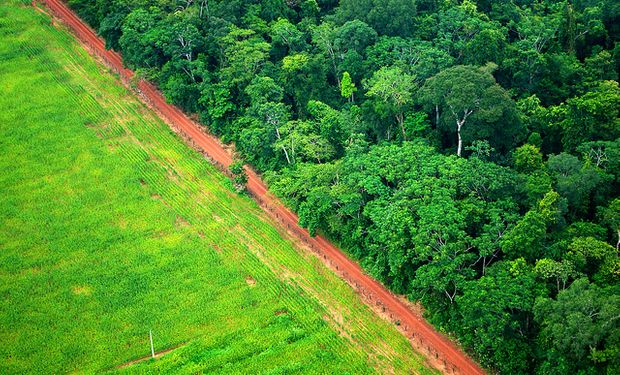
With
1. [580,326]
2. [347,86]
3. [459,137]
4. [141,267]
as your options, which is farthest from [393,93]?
[580,326]

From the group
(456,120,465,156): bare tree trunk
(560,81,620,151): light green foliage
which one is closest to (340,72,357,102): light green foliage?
(456,120,465,156): bare tree trunk

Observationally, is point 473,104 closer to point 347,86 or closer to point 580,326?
point 347,86

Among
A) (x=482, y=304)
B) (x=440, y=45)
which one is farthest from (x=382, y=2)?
(x=482, y=304)

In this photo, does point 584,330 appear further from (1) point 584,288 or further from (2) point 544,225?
(2) point 544,225

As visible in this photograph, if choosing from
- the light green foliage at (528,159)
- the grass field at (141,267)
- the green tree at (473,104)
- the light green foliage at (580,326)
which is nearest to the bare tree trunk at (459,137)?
the green tree at (473,104)

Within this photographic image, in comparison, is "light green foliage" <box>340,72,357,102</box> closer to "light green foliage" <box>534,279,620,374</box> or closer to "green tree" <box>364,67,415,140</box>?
"green tree" <box>364,67,415,140</box>

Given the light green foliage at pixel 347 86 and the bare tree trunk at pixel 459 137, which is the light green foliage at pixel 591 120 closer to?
the bare tree trunk at pixel 459 137
